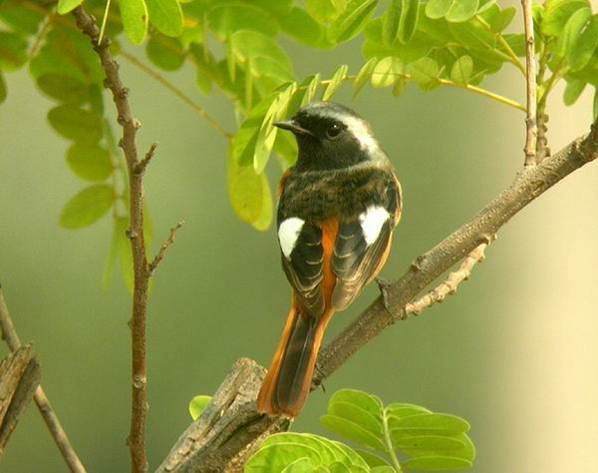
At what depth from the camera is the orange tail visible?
1653 millimetres

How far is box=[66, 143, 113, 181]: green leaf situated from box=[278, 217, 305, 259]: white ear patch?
35cm

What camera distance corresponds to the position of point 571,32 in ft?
5.68

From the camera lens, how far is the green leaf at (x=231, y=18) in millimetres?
2016

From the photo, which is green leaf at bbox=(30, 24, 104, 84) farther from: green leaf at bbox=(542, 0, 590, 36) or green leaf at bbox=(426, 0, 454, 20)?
green leaf at bbox=(542, 0, 590, 36)

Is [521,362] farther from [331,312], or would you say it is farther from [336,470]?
[336,470]

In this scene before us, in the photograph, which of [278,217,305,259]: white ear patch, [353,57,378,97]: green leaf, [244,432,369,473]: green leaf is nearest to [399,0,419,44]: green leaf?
[353,57,378,97]: green leaf

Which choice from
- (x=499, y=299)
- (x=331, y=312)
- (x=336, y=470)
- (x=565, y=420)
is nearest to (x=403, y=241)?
(x=499, y=299)

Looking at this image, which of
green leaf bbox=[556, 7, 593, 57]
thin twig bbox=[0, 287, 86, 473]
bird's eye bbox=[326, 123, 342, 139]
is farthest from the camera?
bird's eye bbox=[326, 123, 342, 139]

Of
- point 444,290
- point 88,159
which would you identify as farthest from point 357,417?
point 88,159

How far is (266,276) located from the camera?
5160mm

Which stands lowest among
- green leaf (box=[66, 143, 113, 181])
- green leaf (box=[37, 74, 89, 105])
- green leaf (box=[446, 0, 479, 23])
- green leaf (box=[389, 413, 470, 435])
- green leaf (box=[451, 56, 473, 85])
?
green leaf (box=[389, 413, 470, 435])

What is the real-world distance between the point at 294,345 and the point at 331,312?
0.14 meters

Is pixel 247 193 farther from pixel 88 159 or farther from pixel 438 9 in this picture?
pixel 438 9

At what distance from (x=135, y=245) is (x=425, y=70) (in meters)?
0.57
